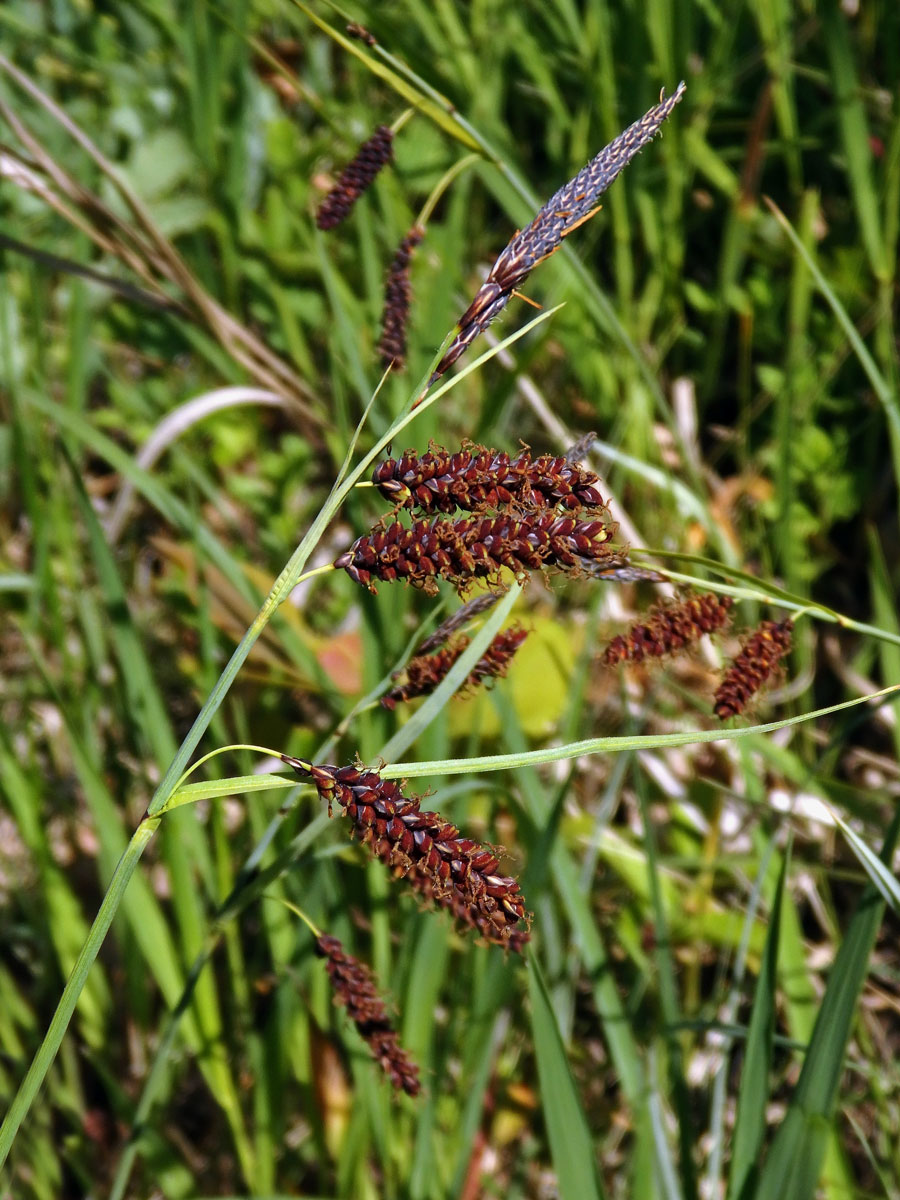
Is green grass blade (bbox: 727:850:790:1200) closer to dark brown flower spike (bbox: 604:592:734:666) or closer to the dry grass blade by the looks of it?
dark brown flower spike (bbox: 604:592:734:666)

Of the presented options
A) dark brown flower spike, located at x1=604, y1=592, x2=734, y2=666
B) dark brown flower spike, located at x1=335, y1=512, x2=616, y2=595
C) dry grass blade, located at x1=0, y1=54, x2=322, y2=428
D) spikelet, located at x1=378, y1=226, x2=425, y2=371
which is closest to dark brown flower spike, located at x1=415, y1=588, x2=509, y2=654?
dark brown flower spike, located at x1=604, y1=592, x2=734, y2=666

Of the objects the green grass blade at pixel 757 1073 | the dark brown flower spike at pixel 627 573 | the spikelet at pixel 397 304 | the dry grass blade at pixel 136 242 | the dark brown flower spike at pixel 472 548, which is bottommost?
the green grass blade at pixel 757 1073

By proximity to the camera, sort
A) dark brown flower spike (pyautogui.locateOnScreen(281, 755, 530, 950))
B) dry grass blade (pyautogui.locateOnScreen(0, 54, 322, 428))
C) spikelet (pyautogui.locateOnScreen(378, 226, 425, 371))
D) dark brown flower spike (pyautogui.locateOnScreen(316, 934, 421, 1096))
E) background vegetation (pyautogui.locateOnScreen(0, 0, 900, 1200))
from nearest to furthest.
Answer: dark brown flower spike (pyautogui.locateOnScreen(281, 755, 530, 950)) < dark brown flower spike (pyautogui.locateOnScreen(316, 934, 421, 1096)) < spikelet (pyautogui.locateOnScreen(378, 226, 425, 371)) < background vegetation (pyautogui.locateOnScreen(0, 0, 900, 1200)) < dry grass blade (pyautogui.locateOnScreen(0, 54, 322, 428))

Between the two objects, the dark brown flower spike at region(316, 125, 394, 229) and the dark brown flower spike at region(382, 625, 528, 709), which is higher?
the dark brown flower spike at region(316, 125, 394, 229)

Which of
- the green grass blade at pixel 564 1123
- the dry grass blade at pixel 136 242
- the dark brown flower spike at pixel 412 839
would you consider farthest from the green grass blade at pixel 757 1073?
the dry grass blade at pixel 136 242

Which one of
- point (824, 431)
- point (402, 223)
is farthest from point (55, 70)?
point (824, 431)

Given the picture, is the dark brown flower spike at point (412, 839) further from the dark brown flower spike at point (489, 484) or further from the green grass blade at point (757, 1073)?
the green grass blade at point (757, 1073)

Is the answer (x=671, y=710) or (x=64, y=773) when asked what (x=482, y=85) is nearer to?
(x=671, y=710)
